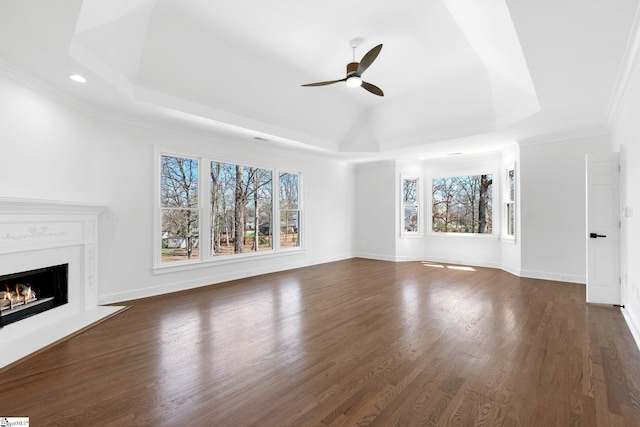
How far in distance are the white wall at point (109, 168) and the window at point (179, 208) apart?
26cm

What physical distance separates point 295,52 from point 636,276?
4.70 meters

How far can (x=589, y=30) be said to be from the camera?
7.88ft

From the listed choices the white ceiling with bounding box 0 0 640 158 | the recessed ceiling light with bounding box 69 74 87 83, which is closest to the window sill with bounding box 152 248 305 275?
the white ceiling with bounding box 0 0 640 158

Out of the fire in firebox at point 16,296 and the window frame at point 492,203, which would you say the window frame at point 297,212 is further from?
the fire in firebox at point 16,296

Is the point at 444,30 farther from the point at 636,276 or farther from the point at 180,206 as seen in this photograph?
the point at 180,206

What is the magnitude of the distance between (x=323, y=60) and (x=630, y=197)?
13.5 ft

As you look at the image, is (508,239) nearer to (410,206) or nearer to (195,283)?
(410,206)

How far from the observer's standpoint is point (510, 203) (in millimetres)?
6391

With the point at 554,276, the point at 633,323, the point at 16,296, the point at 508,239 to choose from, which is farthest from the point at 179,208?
the point at 554,276

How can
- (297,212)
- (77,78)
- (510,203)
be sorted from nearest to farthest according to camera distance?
(77,78), (510,203), (297,212)

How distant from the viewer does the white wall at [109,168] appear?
3188mm

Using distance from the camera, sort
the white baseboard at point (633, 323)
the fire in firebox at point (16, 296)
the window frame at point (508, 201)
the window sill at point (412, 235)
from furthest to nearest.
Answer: the window sill at point (412, 235) → the window frame at point (508, 201) → the fire in firebox at point (16, 296) → the white baseboard at point (633, 323)

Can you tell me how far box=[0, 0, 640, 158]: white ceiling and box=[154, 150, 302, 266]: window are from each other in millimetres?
840

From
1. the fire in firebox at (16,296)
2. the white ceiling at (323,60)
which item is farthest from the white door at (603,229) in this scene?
the fire in firebox at (16,296)
